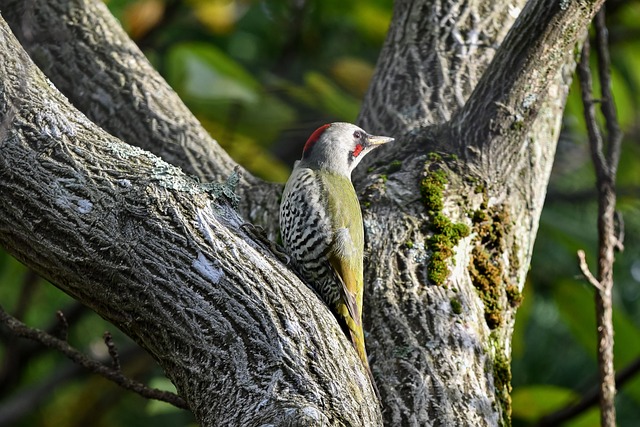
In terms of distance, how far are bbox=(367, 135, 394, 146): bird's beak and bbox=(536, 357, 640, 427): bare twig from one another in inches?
62.0

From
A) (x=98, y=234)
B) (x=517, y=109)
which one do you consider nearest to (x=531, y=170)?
(x=517, y=109)

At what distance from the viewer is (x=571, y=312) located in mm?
5633

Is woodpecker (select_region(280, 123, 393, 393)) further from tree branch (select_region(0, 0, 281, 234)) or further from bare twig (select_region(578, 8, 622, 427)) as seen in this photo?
bare twig (select_region(578, 8, 622, 427))

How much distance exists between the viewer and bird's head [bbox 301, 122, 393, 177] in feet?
13.5

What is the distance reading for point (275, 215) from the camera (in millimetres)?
3953

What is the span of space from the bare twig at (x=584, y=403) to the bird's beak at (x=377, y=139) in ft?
5.16

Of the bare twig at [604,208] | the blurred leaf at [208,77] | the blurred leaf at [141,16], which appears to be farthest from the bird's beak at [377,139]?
the blurred leaf at [141,16]

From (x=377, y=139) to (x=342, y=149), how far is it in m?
0.19

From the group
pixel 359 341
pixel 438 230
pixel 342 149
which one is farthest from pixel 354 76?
pixel 359 341

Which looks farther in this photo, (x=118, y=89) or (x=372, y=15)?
(x=372, y=15)

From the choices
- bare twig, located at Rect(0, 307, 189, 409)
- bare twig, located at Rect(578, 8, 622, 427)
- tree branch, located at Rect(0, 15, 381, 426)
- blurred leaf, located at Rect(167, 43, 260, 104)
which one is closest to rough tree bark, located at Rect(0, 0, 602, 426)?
tree branch, located at Rect(0, 15, 381, 426)

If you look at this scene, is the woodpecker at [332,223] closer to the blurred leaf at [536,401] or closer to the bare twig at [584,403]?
the bare twig at [584,403]

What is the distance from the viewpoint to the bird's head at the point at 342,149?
13.5 ft

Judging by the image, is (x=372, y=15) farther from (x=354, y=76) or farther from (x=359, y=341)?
(x=359, y=341)
